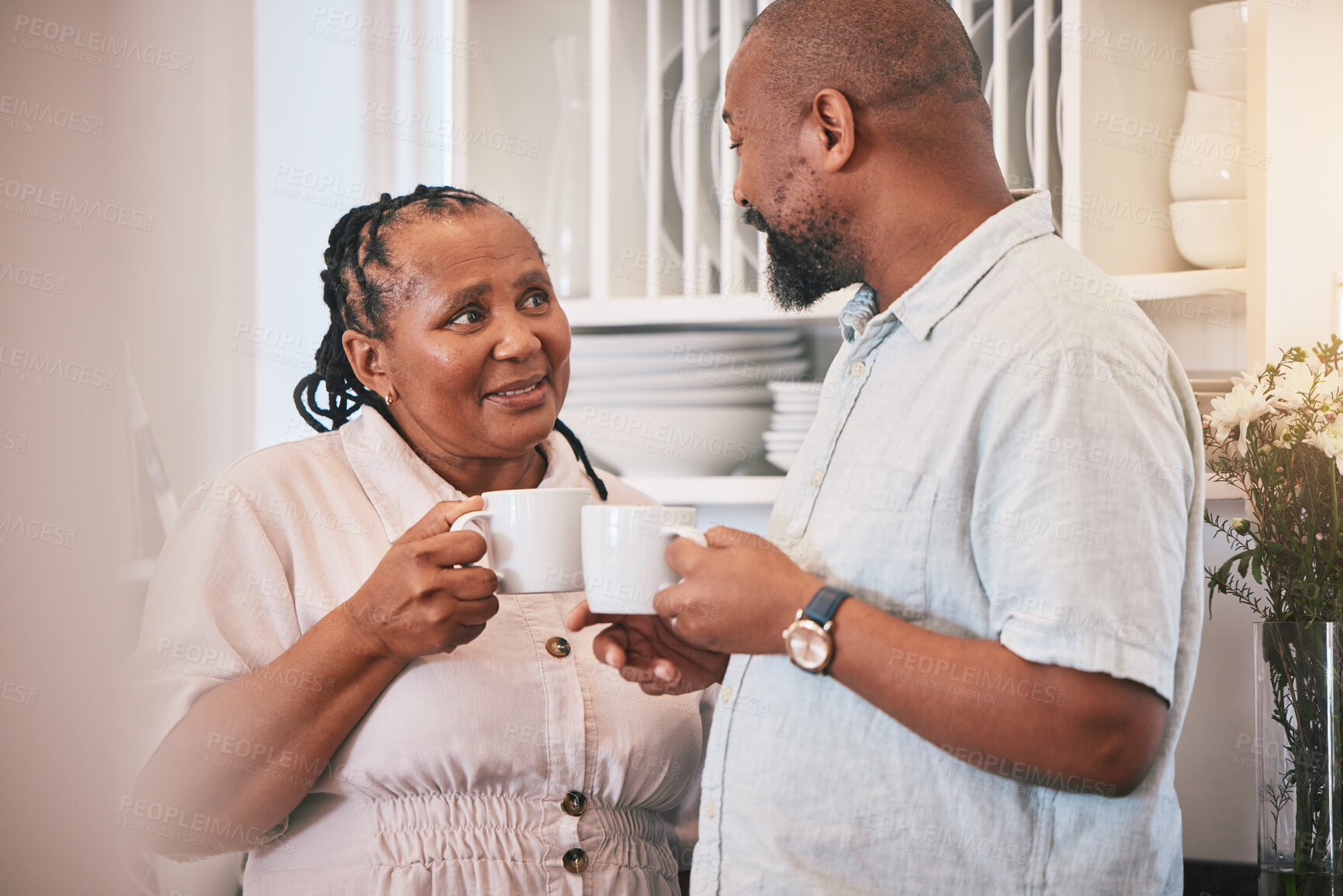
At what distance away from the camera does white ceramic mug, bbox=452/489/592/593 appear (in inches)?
35.2

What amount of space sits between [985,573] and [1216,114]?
106 cm

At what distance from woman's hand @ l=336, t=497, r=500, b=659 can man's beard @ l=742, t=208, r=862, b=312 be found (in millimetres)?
332

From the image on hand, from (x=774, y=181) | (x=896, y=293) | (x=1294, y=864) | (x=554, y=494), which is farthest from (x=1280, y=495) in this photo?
(x=554, y=494)

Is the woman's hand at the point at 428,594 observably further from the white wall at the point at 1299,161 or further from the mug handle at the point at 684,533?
the white wall at the point at 1299,161

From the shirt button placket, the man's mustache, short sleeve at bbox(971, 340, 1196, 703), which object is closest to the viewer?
short sleeve at bbox(971, 340, 1196, 703)

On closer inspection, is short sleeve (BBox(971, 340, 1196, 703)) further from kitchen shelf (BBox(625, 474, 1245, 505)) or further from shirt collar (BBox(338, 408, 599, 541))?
kitchen shelf (BBox(625, 474, 1245, 505))

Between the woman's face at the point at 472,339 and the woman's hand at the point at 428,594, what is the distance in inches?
8.6

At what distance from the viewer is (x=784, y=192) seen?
0.90 meters

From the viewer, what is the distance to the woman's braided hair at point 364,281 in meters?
1.19

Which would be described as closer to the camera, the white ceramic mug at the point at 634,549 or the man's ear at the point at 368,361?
the white ceramic mug at the point at 634,549

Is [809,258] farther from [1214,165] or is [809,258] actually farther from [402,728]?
[1214,165]

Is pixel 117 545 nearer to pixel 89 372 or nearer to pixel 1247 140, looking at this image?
pixel 89 372

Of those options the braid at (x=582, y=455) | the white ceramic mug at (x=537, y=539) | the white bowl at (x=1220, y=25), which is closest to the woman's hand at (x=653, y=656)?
the white ceramic mug at (x=537, y=539)

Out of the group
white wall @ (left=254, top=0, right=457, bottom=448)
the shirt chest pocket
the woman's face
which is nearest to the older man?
the shirt chest pocket
